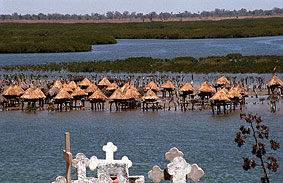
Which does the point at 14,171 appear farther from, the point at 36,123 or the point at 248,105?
the point at 248,105

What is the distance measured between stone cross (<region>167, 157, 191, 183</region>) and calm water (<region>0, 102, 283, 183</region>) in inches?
546

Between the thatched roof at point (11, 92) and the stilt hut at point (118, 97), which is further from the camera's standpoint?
the thatched roof at point (11, 92)

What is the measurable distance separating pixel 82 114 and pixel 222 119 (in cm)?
1247

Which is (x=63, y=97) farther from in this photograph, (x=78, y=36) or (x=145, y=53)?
(x=78, y=36)

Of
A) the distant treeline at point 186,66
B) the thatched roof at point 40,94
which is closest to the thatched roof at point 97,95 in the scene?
the thatched roof at point 40,94

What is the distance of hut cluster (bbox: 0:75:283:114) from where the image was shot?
162ft

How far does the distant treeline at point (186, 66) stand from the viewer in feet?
251

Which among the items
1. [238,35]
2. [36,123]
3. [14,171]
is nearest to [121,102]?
[36,123]

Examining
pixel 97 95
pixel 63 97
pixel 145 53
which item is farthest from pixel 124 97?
pixel 145 53

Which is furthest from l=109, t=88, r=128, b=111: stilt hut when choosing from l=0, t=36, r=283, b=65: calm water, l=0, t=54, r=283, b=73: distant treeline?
l=0, t=36, r=283, b=65: calm water

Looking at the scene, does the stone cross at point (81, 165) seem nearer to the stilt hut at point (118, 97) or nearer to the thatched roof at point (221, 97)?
the thatched roof at point (221, 97)

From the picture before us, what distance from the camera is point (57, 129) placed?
43.3 meters

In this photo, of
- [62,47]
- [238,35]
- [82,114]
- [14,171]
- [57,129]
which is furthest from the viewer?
[238,35]

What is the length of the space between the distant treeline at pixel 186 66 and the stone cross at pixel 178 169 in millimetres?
62599
